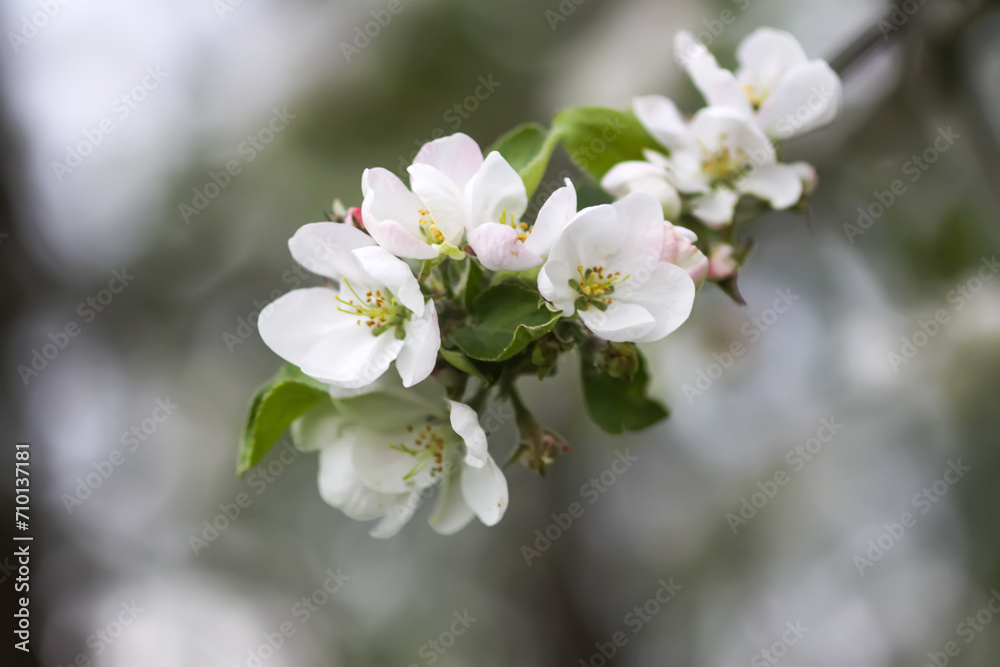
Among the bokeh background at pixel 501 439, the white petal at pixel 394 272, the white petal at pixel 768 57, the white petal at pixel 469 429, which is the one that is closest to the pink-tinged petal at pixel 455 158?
the white petal at pixel 394 272

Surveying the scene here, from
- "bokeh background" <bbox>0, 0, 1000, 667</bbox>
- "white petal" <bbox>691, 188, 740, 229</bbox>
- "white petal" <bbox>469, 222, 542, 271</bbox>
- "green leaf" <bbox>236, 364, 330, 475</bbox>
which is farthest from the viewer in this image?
"bokeh background" <bbox>0, 0, 1000, 667</bbox>

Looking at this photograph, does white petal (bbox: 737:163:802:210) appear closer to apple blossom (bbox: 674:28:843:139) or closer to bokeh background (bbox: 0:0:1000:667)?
apple blossom (bbox: 674:28:843:139)

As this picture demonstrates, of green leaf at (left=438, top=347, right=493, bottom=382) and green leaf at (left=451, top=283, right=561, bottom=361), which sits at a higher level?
green leaf at (left=451, top=283, right=561, bottom=361)

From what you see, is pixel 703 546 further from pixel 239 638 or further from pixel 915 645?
pixel 239 638

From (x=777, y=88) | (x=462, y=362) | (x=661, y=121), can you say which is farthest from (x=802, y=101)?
(x=462, y=362)

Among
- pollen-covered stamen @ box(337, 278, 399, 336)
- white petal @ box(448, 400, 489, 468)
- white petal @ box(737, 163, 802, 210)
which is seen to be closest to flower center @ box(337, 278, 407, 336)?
pollen-covered stamen @ box(337, 278, 399, 336)

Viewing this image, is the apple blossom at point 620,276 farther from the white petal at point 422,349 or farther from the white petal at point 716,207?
the white petal at point 716,207

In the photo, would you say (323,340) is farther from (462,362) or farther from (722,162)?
(722,162)
